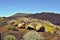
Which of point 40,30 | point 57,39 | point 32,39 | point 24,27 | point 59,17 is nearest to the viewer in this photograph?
point 32,39

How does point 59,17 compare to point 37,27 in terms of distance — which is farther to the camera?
point 59,17

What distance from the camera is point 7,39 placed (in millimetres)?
21203

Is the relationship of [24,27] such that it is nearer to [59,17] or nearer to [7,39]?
[7,39]

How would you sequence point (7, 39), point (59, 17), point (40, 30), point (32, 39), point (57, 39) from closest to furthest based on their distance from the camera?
point (32, 39), point (7, 39), point (57, 39), point (40, 30), point (59, 17)

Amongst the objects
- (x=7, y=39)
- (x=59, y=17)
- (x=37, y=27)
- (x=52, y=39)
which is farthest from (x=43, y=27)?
(x=59, y=17)

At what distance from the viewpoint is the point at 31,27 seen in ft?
111

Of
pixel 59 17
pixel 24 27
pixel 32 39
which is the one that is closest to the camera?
pixel 32 39

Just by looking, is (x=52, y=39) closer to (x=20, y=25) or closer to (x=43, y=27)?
(x=43, y=27)

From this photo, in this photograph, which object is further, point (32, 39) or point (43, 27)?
point (43, 27)

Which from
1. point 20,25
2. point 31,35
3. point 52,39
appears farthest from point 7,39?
point 20,25

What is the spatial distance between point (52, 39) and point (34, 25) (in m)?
9.88

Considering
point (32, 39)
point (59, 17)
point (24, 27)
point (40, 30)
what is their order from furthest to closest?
point (59, 17), point (24, 27), point (40, 30), point (32, 39)

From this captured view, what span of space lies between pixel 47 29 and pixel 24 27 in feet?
14.3

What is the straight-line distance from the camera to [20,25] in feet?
119
